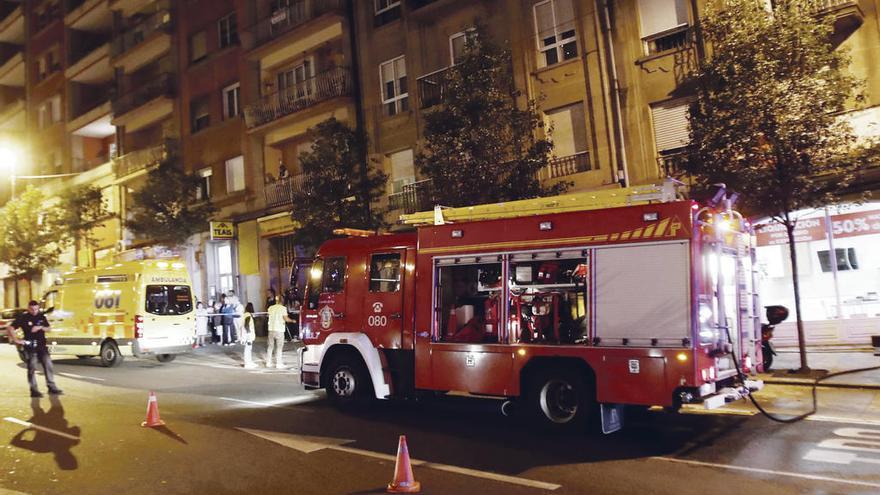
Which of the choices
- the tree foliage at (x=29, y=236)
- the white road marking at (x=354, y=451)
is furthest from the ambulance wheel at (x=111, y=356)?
the tree foliage at (x=29, y=236)

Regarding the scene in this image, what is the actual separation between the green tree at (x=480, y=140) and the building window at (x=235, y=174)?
14.7 meters

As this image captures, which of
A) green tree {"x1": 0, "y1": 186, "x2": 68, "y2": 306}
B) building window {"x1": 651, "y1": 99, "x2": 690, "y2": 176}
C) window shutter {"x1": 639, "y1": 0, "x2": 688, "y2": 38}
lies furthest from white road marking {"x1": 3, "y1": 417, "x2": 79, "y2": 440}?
green tree {"x1": 0, "y1": 186, "x2": 68, "y2": 306}

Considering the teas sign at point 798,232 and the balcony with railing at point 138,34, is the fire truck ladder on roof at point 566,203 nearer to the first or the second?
the teas sign at point 798,232

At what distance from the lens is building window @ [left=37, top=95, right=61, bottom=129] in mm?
38406

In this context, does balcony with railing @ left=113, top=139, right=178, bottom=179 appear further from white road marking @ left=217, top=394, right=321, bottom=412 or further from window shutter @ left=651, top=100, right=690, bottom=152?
window shutter @ left=651, top=100, right=690, bottom=152

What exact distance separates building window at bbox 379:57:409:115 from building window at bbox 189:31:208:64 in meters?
11.4

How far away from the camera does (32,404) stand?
35.8 feet

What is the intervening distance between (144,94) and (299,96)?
11.6 metres

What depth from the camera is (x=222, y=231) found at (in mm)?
25125

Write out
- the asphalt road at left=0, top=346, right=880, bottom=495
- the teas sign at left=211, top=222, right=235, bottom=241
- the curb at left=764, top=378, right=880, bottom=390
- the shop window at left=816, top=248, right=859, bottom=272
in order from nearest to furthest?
the asphalt road at left=0, top=346, right=880, bottom=495
the curb at left=764, top=378, right=880, bottom=390
the shop window at left=816, top=248, right=859, bottom=272
the teas sign at left=211, top=222, right=235, bottom=241

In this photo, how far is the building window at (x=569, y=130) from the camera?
1755 centimetres

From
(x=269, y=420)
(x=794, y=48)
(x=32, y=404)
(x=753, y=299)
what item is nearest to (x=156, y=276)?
(x=32, y=404)

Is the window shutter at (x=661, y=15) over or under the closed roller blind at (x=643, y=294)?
over

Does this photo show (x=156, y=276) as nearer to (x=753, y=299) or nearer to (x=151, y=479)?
(x=151, y=479)
